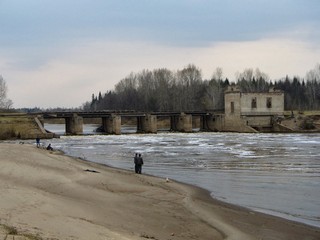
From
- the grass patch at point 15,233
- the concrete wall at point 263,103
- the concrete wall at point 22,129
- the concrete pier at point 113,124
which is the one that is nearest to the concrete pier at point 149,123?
the concrete pier at point 113,124

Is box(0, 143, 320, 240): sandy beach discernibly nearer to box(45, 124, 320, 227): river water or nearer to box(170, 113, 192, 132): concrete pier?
box(45, 124, 320, 227): river water

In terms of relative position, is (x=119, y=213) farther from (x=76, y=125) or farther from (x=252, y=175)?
(x=76, y=125)

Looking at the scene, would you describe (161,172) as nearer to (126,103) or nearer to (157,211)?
(157,211)

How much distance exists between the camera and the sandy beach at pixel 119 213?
12.2m

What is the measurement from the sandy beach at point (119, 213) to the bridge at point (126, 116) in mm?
61556

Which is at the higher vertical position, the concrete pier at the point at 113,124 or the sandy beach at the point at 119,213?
the concrete pier at the point at 113,124

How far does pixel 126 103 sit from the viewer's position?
6865 inches

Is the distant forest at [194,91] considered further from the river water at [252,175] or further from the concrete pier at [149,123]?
the river water at [252,175]

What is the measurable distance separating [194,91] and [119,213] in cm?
13946

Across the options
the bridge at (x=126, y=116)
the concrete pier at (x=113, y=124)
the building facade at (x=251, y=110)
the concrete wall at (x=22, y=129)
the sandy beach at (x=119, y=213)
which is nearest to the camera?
the sandy beach at (x=119, y=213)

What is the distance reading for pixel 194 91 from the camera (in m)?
154

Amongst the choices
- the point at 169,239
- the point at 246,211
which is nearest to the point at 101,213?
the point at 169,239

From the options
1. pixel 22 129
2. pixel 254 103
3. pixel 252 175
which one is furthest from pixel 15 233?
pixel 254 103

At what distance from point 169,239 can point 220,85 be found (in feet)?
493
